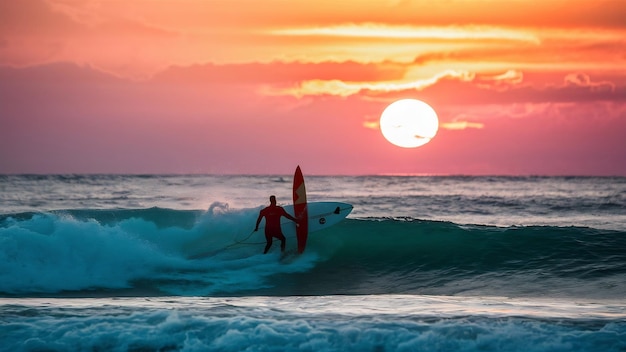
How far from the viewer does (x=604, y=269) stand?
533 inches

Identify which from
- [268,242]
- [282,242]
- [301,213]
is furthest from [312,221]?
[268,242]

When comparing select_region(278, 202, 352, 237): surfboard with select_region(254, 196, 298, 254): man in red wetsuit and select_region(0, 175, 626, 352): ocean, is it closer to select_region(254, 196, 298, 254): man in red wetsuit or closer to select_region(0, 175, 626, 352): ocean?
select_region(0, 175, 626, 352): ocean

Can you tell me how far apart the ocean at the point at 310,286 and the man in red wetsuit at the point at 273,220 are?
0.41m

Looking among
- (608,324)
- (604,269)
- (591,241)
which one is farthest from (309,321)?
(591,241)

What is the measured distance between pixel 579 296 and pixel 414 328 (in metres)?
4.15

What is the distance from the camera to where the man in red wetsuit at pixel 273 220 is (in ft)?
47.2

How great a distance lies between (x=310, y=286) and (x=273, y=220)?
2015mm

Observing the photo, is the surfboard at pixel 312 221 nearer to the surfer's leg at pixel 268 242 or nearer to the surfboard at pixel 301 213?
the surfboard at pixel 301 213

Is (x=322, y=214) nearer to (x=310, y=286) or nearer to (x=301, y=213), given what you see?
(x=301, y=213)

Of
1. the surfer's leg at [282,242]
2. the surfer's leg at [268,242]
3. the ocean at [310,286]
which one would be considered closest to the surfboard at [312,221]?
the ocean at [310,286]

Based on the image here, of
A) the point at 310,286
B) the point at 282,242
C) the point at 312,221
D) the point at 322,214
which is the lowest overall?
the point at 310,286

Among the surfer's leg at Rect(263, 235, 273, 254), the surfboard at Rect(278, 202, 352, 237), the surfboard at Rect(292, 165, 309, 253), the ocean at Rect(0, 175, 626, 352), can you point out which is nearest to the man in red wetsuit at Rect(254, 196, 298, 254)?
the surfer's leg at Rect(263, 235, 273, 254)

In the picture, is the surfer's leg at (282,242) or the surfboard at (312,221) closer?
the surfer's leg at (282,242)

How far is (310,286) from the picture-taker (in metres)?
13.0
